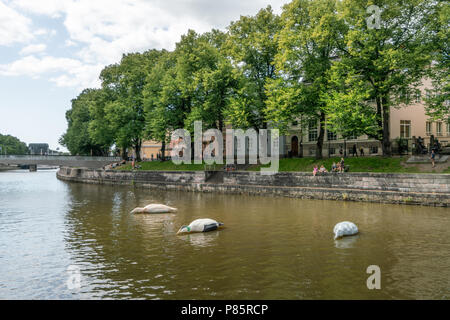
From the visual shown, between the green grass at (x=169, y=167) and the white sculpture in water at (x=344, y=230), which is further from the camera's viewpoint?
the green grass at (x=169, y=167)

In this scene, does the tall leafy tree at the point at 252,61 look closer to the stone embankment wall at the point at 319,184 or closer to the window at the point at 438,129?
the stone embankment wall at the point at 319,184

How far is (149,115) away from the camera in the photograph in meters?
51.3

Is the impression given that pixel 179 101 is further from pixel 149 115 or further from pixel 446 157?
pixel 446 157

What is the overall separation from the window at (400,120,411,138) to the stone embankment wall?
22.3 metres

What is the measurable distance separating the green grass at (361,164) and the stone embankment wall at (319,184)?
12.5 feet

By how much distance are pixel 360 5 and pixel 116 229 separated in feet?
97.3

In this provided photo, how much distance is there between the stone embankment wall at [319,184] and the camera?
2314 cm

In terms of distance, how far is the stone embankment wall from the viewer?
23.1 meters

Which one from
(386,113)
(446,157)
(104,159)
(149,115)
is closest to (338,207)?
(446,157)

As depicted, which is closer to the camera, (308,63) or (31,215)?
(31,215)

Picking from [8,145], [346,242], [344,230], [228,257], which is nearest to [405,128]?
[344,230]

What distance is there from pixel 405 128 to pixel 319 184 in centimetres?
2328

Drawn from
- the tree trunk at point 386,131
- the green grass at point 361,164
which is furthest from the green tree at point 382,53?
the green grass at point 361,164

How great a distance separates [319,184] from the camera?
2966 cm
